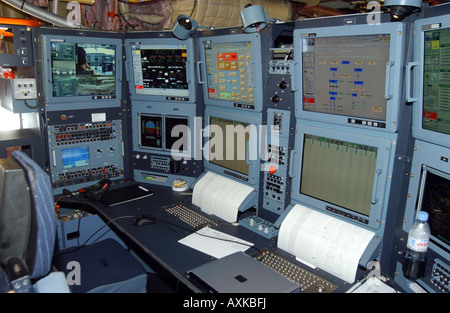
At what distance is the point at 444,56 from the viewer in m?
1.43

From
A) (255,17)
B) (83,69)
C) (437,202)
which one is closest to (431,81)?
(437,202)

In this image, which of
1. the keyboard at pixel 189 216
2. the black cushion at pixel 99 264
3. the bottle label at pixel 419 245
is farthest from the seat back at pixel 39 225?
the bottle label at pixel 419 245

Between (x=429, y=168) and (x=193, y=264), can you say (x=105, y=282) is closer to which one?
(x=193, y=264)

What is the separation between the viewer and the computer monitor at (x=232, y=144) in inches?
97.0

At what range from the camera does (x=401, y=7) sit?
59.7 inches

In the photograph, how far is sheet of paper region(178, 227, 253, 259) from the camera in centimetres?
209

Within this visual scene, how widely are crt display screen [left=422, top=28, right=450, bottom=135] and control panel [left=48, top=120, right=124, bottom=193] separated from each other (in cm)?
245

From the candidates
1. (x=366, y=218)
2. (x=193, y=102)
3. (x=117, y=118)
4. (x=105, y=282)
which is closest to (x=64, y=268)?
(x=105, y=282)

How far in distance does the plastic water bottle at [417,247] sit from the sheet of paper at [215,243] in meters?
0.87

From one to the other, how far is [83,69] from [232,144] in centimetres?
137

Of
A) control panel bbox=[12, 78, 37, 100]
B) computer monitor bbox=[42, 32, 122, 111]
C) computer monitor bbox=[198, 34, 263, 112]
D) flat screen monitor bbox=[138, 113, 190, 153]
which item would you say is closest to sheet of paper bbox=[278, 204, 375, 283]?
computer monitor bbox=[198, 34, 263, 112]

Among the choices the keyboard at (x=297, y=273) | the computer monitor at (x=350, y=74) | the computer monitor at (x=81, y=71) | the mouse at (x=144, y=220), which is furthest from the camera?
the computer monitor at (x=81, y=71)

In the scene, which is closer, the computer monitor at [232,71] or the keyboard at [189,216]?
the computer monitor at [232,71]

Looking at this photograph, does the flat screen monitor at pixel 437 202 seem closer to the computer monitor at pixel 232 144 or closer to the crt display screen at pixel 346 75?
the crt display screen at pixel 346 75
